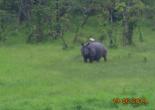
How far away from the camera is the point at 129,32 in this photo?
36594 mm

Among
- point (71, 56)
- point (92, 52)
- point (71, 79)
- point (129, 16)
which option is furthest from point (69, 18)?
point (71, 79)

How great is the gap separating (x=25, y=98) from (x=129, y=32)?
2000 cm

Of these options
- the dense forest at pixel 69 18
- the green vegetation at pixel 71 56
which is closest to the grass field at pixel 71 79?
the green vegetation at pixel 71 56

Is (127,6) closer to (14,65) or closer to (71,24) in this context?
(71,24)

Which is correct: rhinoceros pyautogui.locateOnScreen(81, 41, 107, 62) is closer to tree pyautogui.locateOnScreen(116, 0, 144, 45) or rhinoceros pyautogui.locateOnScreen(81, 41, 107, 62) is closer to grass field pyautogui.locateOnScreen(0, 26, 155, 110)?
grass field pyautogui.locateOnScreen(0, 26, 155, 110)

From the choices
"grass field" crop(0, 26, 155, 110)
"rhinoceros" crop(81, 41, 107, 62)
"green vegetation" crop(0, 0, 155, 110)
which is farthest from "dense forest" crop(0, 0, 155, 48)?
"rhinoceros" crop(81, 41, 107, 62)

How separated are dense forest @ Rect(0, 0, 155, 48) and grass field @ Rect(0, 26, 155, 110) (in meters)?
3.91

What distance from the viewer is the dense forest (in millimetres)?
36406

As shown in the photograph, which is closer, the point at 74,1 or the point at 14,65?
the point at 14,65

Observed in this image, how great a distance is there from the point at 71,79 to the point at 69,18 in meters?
20.2

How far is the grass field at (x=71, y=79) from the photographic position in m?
16.3

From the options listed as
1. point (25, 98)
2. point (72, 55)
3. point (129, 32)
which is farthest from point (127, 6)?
point (25, 98)

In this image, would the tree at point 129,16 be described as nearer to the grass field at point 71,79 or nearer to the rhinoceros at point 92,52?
the grass field at point 71,79

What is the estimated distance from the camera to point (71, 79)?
70.8ft
